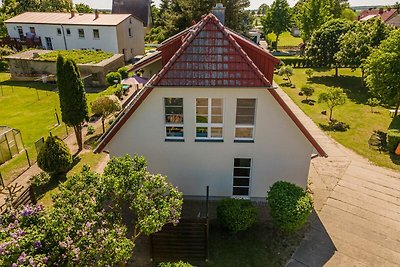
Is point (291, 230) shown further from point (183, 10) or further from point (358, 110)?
point (183, 10)

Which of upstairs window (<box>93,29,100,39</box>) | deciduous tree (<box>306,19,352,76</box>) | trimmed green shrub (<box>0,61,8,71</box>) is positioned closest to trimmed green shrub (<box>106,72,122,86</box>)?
upstairs window (<box>93,29,100,39</box>)

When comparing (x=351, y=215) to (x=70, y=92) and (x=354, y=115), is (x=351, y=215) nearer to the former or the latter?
(x=354, y=115)

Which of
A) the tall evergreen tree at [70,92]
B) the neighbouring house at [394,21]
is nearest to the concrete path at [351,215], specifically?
the tall evergreen tree at [70,92]

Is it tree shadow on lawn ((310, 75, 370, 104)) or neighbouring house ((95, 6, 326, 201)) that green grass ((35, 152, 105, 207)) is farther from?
tree shadow on lawn ((310, 75, 370, 104))

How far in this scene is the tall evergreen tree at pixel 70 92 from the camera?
1977cm

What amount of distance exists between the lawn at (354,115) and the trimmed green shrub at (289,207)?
10907 millimetres

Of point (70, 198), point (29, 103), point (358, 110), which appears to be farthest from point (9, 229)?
point (358, 110)

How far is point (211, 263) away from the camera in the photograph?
12891 millimetres

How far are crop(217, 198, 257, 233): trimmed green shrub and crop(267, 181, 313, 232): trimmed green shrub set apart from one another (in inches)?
42.2

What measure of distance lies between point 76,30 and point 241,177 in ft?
147

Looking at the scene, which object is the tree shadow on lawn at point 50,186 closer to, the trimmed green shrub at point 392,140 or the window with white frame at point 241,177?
the window with white frame at point 241,177

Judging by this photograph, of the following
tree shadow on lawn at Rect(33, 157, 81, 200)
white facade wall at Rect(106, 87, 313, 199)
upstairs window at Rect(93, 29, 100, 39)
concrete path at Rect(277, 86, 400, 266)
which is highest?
upstairs window at Rect(93, 29, 100, 39)

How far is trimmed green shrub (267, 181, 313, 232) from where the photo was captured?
12984mm

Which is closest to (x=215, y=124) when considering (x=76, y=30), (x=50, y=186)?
(x=50, y=186)
